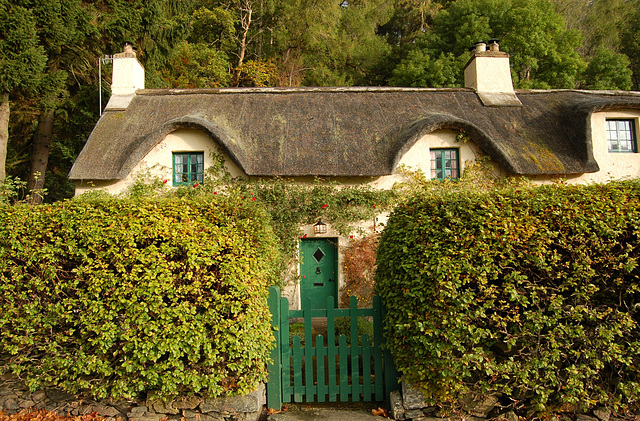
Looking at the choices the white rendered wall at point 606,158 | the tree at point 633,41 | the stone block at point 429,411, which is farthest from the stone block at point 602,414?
the tree at point 633,41

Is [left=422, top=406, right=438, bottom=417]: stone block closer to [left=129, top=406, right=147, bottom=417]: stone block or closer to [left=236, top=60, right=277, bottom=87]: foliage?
[left=129, top=406, right=147, bottom=417]: stone block

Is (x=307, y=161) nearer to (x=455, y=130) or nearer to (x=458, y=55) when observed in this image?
(x=455, y=130)

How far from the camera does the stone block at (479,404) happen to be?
3961mm

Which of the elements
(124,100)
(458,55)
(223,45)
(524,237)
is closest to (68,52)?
(124,100)

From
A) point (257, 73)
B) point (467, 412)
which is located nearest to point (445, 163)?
point (467, 412)

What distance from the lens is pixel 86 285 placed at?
4031 mm

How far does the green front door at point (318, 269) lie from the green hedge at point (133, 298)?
5470 mm

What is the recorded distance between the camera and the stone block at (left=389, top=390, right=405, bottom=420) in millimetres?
4062

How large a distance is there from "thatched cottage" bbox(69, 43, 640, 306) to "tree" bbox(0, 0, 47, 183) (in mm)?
1987

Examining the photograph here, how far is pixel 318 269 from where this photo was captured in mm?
9703

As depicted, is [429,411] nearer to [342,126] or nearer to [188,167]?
[342,126]

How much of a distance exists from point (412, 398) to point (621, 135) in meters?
10.2

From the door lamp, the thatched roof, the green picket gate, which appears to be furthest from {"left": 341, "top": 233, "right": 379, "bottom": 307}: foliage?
the green picket gate

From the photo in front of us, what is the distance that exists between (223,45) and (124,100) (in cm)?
1192
